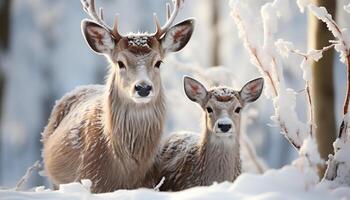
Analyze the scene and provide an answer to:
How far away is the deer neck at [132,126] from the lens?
691 centimetres

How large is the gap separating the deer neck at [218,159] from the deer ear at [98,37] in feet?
3.70

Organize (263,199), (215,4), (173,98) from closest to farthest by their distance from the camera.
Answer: (263,199)
(173,98)
(215,4)

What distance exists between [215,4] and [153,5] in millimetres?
4439

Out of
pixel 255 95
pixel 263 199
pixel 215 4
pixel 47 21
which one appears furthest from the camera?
pixel 47 21

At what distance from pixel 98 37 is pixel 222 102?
119cm

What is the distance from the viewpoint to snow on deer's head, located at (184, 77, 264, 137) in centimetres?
686

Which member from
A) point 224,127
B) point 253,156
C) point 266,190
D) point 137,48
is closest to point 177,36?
point 137,48

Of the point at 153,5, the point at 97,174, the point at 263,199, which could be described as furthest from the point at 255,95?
the point at 153,5

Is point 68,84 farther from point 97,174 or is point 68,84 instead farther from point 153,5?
point 97,174

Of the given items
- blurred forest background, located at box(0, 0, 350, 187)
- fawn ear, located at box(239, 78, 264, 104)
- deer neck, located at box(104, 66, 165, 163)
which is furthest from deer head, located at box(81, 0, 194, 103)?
blurred forest background, located at box(0, 0, 350, 187)

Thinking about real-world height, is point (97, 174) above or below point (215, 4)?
below

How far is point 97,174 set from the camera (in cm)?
688

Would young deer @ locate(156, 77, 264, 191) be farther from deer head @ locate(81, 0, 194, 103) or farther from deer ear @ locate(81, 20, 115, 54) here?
deer ear @ locate(81, 20, 115, 54)

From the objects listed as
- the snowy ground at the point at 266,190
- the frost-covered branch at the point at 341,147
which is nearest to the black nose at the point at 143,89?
the frost-covered branch at the point at 341,147
